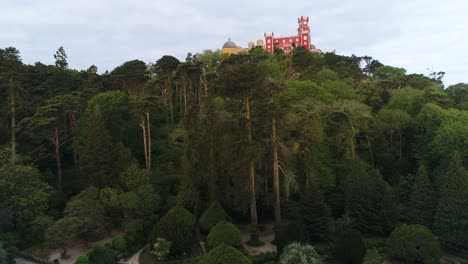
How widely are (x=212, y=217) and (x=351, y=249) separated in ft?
28.2

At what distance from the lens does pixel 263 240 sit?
889 inches

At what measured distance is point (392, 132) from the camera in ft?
96.7

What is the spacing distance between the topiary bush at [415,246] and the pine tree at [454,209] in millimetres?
2354

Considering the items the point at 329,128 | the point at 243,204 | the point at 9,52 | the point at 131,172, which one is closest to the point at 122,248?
the point at 131,172

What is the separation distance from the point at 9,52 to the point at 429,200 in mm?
33802

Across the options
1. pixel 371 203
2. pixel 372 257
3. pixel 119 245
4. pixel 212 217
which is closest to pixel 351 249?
pixel 372 257

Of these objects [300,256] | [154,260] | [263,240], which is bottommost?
[263,240]

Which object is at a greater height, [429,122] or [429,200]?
[429,122]

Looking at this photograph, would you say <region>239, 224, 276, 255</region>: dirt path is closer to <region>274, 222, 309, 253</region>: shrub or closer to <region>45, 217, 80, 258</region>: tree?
<region>274, 222, 309, 253</region>: shrub

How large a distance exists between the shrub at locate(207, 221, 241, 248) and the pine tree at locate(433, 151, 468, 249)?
11979 mm

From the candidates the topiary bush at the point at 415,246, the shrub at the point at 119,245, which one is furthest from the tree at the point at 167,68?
the topiary bush at the point at 415,246

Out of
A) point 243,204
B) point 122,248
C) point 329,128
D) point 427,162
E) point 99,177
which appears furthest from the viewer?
point 329,128

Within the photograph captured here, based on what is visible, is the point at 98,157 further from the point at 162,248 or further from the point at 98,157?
the point at 162,248

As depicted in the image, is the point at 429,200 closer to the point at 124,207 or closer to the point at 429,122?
the point at 429,122
